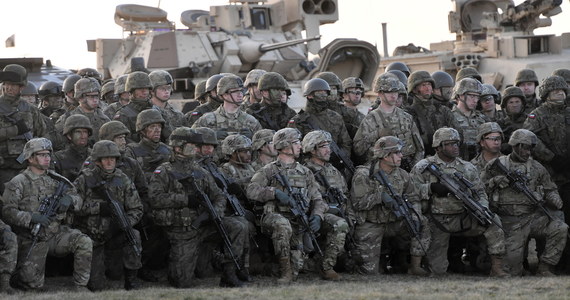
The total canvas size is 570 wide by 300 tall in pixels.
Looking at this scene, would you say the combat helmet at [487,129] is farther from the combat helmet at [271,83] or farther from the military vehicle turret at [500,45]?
the military vehicle turret at [500,45]

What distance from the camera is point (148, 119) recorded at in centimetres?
1411

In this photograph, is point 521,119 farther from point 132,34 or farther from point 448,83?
point 132,34

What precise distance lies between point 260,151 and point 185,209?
1.67 meters

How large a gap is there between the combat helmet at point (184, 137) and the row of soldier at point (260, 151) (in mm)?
13

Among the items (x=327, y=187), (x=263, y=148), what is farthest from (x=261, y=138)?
(x=327, y=187)

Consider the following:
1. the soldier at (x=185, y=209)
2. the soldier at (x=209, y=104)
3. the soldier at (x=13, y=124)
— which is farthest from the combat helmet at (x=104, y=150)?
the soldier at (x=209, y=104)

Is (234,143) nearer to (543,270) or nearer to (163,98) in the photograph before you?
(163,98)

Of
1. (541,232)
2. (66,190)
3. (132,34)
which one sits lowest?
(541,232)

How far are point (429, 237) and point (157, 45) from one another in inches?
496

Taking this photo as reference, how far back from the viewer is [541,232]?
14570 millimetres

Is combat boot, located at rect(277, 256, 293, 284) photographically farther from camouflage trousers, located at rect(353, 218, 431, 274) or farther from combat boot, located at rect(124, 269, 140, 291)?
combat boot, located at rect(124, 269, 140, 291)

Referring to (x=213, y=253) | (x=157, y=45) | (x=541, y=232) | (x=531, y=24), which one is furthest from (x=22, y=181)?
(x=531, y=24)

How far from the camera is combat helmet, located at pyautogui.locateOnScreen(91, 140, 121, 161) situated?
12977 millimetres

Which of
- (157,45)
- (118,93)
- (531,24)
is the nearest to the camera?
(118,93)
